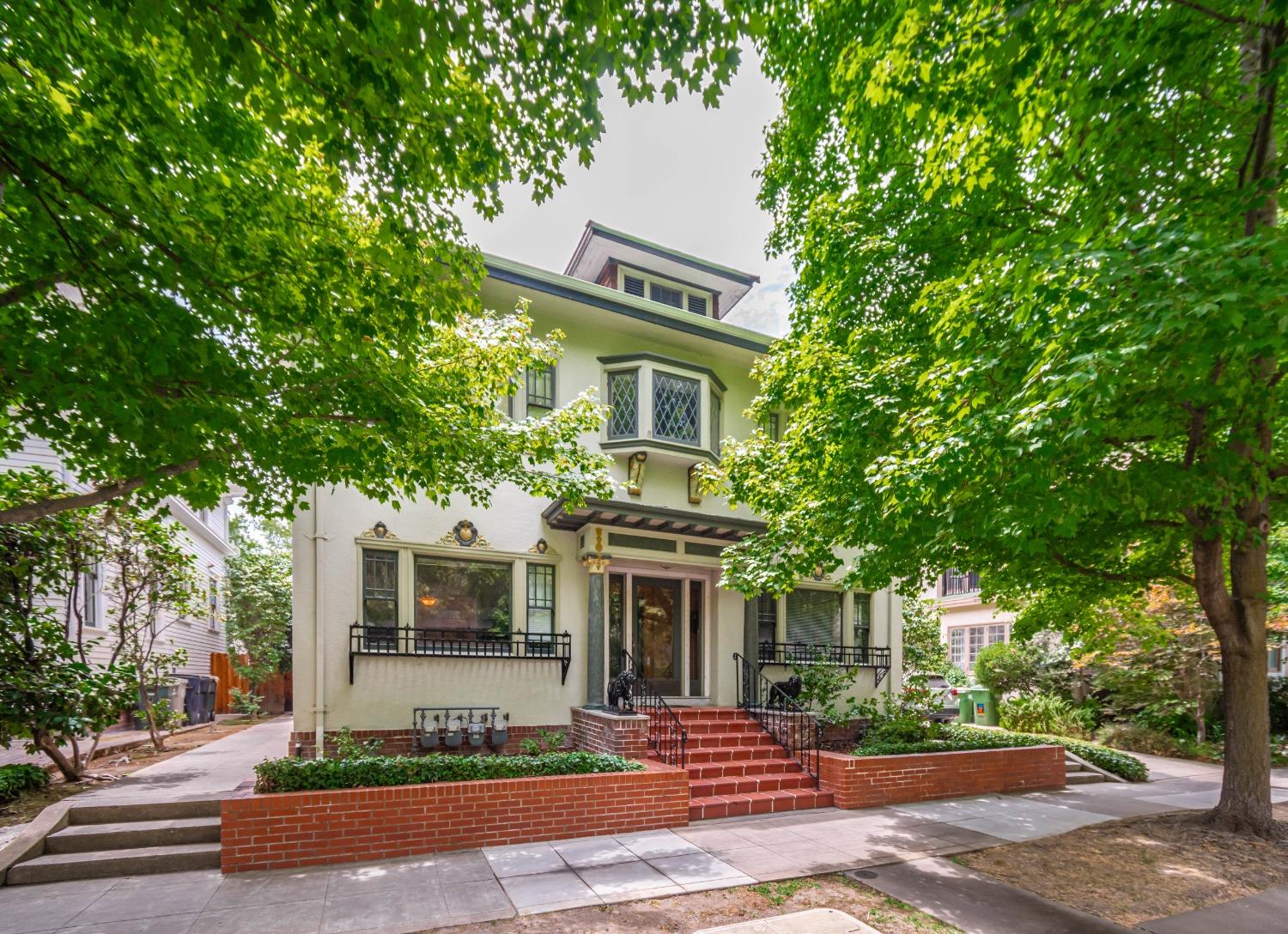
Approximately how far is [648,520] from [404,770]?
5.03 meters

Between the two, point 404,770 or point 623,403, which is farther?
point 623,403

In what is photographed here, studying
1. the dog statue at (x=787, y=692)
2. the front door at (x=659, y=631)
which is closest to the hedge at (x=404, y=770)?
the front door at (x=659, y=631)

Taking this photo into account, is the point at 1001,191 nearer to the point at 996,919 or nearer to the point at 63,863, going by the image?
the point at 996,919

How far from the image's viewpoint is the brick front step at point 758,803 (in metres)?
7.78

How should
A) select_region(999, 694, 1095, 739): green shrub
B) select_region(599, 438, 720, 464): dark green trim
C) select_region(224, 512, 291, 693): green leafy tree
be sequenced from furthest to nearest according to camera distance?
select_region(224, 512, 291, 693): green leafy tree → select_region(999, 694, 1095, 739): green shrub → select_region(599, 438, 720, 464): dark green trim

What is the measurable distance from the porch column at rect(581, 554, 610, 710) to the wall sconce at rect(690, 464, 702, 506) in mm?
2134

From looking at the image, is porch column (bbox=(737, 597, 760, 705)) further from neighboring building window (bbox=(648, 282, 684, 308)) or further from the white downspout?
the white downspout

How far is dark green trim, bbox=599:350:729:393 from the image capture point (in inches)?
450

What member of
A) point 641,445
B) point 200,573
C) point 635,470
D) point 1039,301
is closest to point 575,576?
point 635,470

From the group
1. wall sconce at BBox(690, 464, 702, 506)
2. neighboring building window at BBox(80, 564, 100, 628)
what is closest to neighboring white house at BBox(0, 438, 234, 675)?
neighboring building window at BBox(80, 564, 100, 628)

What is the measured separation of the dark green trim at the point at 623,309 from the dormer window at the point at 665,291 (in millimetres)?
1861

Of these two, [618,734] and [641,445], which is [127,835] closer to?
[618,734]

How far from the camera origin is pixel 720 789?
8430mm

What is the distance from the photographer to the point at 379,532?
31.7 feet
